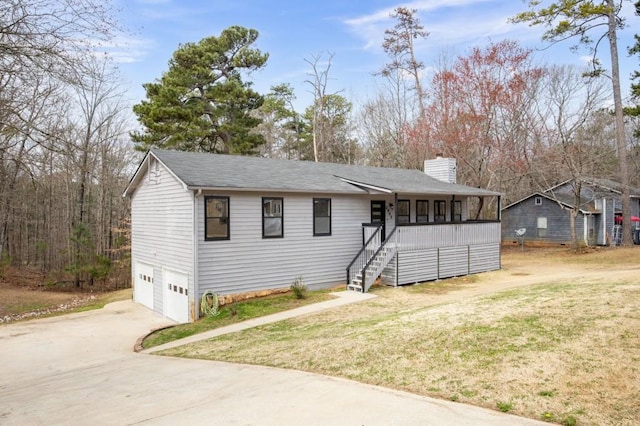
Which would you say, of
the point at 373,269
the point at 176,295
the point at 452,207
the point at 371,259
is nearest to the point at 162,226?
the point at 176,295

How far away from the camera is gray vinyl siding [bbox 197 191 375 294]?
13383 millimetres

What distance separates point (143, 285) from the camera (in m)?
17.2

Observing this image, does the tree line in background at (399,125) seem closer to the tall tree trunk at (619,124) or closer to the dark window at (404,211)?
the tall tree trunk at (619,124)

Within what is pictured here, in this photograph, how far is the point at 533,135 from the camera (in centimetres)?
2822

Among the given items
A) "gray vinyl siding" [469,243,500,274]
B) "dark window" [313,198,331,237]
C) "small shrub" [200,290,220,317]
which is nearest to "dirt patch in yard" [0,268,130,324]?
"small shrub" [200,290,220,317]

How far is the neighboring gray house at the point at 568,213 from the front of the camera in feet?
90.6

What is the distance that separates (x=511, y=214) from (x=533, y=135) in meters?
6.33

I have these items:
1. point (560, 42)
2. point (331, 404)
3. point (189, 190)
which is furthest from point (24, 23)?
point (560, 42)

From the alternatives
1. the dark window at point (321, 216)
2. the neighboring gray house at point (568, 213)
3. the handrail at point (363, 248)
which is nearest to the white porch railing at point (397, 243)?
the handrail at point (363, 248)

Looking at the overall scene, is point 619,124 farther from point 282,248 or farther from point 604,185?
point 282,248

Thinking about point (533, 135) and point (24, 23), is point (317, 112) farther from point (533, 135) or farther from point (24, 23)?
point (24, 23)

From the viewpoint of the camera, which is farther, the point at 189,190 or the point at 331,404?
the point at 189,190

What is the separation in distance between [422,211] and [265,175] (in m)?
7.60

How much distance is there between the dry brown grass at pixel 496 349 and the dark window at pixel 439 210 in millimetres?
8468
